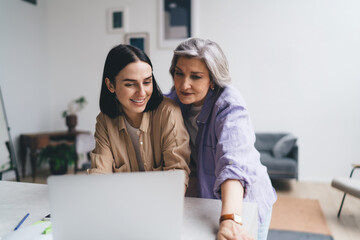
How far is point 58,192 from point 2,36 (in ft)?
13.8

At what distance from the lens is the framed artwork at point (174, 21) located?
4.29 metres

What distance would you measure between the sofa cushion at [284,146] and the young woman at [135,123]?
2739 mm

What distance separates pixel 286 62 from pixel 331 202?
1.88 metres

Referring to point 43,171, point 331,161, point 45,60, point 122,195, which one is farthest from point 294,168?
point 45,60

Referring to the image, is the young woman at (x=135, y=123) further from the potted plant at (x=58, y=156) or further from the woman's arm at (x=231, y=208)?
the potted plant at (x=58, y=156)

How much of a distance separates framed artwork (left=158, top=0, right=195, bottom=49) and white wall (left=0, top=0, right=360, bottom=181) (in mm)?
112

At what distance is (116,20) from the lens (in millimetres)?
4590

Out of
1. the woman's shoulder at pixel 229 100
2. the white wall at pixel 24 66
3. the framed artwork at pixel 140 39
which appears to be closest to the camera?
the woman's shoulder at pixel 229 100

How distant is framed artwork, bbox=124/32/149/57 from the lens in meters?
4.48

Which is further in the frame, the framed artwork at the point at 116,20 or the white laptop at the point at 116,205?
the framed artwork at the point at 116,20

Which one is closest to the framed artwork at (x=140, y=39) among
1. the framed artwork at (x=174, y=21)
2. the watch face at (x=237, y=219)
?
the framed artwork at (x=174, y=21)

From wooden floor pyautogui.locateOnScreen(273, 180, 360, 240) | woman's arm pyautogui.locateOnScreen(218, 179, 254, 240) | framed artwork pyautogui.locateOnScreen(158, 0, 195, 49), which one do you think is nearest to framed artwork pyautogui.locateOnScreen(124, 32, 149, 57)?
framed artwork pyautogui.locateOnScreen(158, 0, 195, 49)

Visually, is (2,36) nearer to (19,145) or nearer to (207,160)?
(19,145)

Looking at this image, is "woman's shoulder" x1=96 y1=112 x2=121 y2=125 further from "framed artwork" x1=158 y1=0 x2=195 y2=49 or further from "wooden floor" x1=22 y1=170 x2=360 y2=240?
"framed artwork" x1=158 y1=0 x2=195 y2=49
